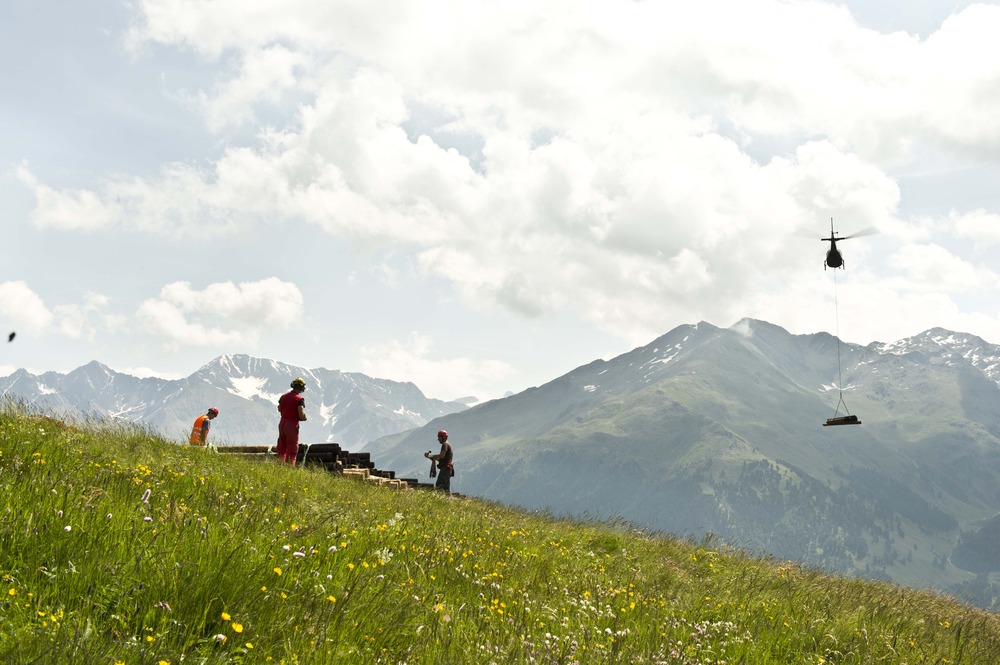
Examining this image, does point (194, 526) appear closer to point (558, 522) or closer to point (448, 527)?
point (448, 527)

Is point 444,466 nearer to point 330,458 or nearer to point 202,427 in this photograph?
point 330,458

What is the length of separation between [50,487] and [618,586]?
245 inches

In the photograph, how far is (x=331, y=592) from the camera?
15.2 feet

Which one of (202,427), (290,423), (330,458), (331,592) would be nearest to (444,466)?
(330,458)

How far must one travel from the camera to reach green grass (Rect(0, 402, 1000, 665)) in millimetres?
3553

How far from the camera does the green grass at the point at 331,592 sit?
355 centimetres

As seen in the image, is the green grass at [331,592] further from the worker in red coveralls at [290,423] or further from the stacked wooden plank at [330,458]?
the stacked wooden plank at [330,458]

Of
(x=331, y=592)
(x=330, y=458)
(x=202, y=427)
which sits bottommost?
(x=331, y=592)

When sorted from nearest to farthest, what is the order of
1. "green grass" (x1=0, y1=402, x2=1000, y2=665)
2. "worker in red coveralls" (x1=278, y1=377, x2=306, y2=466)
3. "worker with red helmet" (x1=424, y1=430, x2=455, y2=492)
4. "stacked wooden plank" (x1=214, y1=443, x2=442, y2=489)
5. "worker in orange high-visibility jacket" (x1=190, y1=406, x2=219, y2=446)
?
"green grass" (x1=0, y1=402, x2=1000, y2=665)
"worker in red coveralls" (x1=278, y1=377, x2=306, y2=466)
"stacked wooden plank" (x1=214, y1=443, x2=442, y2=489)
"worker in orange high-visibility jacket" (x1=190, y1=406, x2=219, y2=446)
"worker with red helmet" (x1=424, y1=430, x2=455, y2=492)

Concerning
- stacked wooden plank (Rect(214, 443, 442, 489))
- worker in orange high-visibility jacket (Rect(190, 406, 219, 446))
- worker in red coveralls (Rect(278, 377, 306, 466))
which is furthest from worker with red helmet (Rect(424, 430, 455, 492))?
worker in orange high-visibility jacket (Rect(190, 406, 219, 446))

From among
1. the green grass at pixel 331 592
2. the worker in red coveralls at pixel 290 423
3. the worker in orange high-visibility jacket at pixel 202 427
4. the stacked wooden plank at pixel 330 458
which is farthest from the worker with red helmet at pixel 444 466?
the green grass at pixel 331 592

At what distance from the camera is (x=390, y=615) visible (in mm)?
4652

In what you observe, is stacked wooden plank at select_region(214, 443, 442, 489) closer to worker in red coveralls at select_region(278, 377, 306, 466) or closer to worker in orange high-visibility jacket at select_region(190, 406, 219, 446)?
worker in red coveralls at select_region(278, 377, 306, 466)

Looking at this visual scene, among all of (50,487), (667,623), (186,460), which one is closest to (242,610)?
(50,487)
